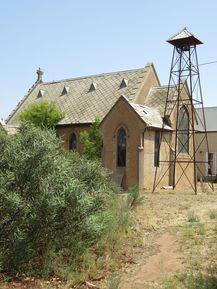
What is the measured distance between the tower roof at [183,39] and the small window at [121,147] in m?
6.99

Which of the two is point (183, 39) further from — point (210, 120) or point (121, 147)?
point (210, 120)

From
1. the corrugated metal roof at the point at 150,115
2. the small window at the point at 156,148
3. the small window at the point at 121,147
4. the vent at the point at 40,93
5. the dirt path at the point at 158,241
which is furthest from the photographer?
the vent at the point at 40,93

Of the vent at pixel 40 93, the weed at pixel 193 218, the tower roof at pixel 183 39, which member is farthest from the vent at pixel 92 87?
the weed at pixel 193 218

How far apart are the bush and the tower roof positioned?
59.0ft

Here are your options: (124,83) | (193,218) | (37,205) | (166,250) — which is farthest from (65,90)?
(37,205)

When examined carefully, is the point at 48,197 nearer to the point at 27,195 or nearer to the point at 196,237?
the point at 27,195

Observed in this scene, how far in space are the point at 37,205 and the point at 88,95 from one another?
27.4 meters

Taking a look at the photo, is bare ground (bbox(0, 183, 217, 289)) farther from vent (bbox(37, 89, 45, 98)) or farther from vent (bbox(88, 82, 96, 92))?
vent (bbox(37, 89, 45, 98))

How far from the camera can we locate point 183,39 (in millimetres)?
27266

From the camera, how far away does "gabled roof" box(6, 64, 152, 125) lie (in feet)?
113

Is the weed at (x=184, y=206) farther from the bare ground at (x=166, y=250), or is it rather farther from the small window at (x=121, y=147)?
the small window at (x=121, y=147)

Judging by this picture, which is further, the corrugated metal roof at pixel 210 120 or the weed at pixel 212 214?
the corrugated metal roof at pixel 210 120

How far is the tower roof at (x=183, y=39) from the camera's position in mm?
27077

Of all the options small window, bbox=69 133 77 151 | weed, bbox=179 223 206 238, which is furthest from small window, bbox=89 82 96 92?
weed, bbox=179 223 206 238
